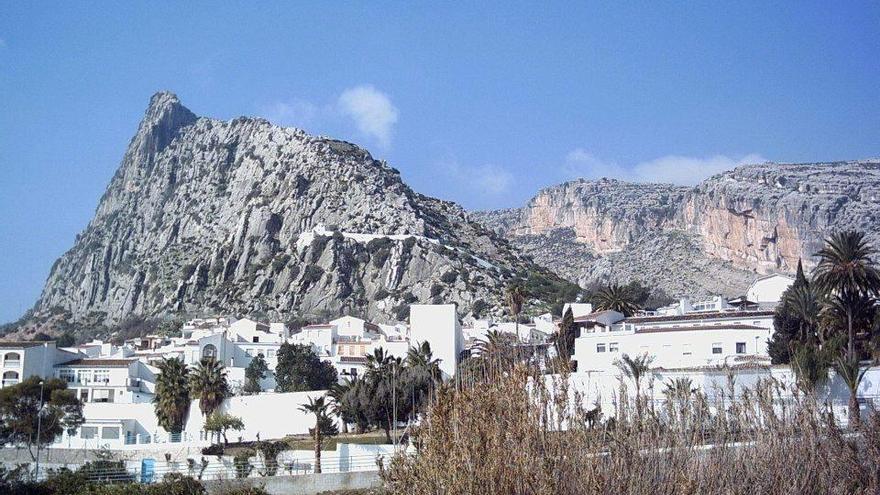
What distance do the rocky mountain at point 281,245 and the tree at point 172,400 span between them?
158 ft

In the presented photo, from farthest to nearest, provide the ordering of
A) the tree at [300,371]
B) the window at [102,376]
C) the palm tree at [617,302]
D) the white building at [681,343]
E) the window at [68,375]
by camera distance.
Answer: the palm tree at [617,302]
the window at [68,375]
the window at [102,376]
the tree at [300,371]
the white building at [681,343]

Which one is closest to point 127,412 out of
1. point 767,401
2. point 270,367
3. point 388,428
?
point 270,367

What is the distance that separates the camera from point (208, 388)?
216 ft

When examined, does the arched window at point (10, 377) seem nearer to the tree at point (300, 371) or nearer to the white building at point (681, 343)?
the tree at point (300, 371)

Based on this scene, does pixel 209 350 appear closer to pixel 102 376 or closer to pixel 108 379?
pixel 108 379

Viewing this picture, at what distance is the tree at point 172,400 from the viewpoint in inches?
2586

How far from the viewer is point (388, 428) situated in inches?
2056

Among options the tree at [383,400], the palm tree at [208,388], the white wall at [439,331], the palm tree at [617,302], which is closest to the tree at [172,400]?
the palm tree at [208,388]

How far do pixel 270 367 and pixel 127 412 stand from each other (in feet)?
55.9

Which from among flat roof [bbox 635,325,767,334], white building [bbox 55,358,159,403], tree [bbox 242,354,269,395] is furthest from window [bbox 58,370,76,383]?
flat roof [bbox 635,325,767,334]

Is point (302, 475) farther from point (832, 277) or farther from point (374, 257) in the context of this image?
point (374, 257)

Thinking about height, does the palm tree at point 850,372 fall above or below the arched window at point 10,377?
below

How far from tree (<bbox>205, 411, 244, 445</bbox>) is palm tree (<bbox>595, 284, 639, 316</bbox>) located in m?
31.2

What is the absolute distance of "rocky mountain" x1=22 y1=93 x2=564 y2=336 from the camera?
128250mm
